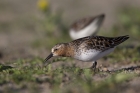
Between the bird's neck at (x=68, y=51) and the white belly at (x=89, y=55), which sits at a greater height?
the bird's neck at (x=68, y=51)

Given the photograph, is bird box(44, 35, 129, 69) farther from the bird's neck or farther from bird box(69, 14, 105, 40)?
bird box(69, 14, 105, 40)

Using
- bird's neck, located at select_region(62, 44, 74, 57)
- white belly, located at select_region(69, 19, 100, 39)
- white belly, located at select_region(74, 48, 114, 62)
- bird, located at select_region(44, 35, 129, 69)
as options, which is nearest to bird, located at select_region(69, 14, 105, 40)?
white belly, located at select_region(69, 19, 100, 39)

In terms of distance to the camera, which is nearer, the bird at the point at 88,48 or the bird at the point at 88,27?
the bird at the point at 88,48

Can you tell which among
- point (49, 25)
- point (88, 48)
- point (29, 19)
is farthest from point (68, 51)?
point (29, 19)

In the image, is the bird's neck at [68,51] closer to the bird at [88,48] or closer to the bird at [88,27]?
the bird at [88,48]

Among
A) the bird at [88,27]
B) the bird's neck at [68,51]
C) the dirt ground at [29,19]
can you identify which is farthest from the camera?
the dirt ground at [29,19]

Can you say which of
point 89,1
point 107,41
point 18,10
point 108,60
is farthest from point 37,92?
point 89,1

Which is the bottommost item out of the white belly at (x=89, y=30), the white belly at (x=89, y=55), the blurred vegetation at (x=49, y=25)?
the white belly at (x=89, y=55)

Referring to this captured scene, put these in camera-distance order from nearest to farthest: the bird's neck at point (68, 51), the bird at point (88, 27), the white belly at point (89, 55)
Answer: the white belly at point (89, 55), the bird's neck at point (68, 51), the bird at point (88, 27)

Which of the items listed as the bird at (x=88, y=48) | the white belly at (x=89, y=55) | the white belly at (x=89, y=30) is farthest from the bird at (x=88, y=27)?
the white belly at (x=89, y=55)

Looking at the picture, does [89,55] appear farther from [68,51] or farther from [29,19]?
[29,19]
